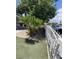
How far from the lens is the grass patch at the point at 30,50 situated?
136 cm

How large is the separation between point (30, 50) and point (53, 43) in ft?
0.72

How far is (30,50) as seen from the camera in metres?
1.37

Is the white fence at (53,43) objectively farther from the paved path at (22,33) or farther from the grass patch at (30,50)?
the paved path at (22,33)

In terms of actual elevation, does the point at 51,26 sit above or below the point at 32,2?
below

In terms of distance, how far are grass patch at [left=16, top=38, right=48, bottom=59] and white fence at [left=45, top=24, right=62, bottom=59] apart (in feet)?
0.17

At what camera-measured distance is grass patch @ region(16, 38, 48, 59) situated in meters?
1.36

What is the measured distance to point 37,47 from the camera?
1380mm

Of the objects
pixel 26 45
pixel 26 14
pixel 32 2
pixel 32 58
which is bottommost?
pixel 32 58

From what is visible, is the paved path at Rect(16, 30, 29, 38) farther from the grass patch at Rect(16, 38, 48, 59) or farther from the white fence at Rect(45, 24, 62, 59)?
the white fence at Rect(45, 24, 62, 59)

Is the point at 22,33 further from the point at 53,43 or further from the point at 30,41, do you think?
the point at 53,43

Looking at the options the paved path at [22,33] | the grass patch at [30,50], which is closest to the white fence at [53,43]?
the grass patch at [30,50]
